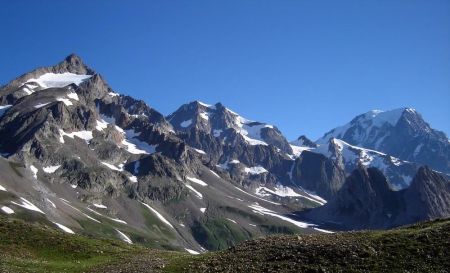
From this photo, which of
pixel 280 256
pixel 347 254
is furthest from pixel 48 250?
pixel 347 254

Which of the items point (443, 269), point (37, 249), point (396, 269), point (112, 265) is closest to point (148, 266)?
point (112, 265)

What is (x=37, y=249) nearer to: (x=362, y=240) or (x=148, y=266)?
(x=148, y=266)

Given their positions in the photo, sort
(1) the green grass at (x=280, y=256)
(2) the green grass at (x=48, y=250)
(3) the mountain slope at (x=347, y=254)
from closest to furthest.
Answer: (3) the mountain slope at (x=347, y=254)
(1) the green grass at (x=280, y=256)
(2) the green grass at (x=48, y=250)

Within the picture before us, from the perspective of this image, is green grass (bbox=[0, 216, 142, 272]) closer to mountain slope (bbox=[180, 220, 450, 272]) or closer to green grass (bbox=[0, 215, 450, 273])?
green grass (bbox=[0, 215, 450, 273])

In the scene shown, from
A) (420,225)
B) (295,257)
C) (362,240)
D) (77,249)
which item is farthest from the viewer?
(77,249)

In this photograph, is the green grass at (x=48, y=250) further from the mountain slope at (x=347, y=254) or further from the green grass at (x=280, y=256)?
the mountain slope at (x=347, y=254)

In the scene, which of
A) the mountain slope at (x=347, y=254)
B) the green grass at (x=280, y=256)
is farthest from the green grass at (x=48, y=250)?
the mountain slope at (x=347, y=254)

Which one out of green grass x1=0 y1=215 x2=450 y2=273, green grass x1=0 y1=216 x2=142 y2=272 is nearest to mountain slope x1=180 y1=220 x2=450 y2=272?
green grass x1=0 y1=215 x2=450 y2=273

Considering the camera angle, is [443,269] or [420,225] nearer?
[443,269]

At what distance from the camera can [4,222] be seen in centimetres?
5734

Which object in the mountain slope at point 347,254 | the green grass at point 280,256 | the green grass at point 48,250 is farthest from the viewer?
the green grass at point 48,250

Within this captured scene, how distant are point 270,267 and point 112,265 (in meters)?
14.8

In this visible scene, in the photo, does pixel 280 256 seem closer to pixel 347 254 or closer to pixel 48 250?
pixel 347 254

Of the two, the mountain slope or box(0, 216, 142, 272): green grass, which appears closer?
the mountain slope
